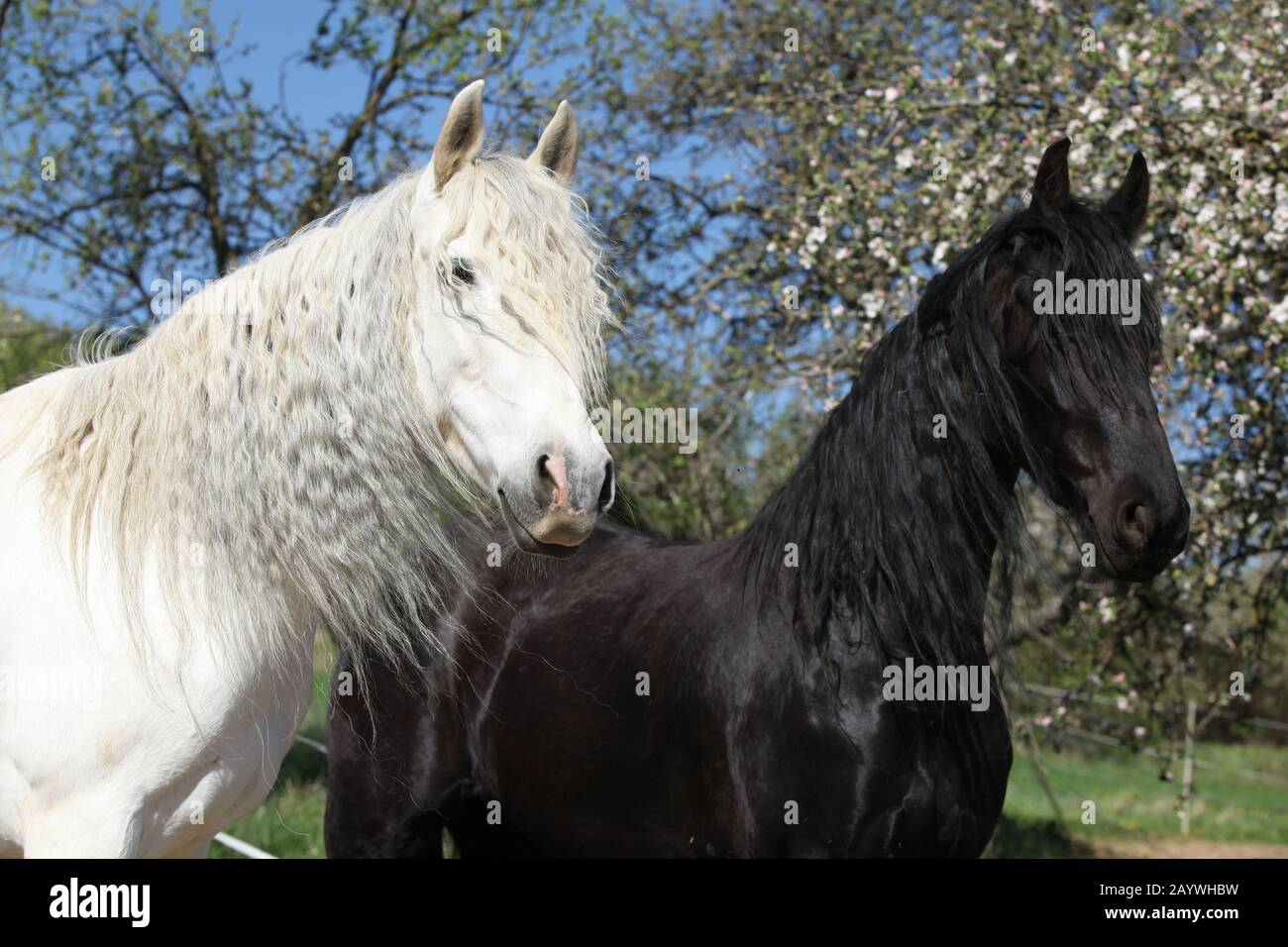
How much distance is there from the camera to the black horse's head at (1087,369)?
8.39 ft

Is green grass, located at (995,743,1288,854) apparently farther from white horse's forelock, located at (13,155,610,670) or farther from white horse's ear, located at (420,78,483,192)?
white horse's ear, located at (420,78,483,192)

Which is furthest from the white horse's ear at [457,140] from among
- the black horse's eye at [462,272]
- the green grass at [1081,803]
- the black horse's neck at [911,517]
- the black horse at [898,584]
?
the green grass at [1081,803]

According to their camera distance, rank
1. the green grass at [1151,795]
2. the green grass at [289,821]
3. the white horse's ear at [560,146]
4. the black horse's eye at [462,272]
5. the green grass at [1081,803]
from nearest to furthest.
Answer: the black horse's eye at [462,272] → the white horse's ear at [560,146] → the green grass at [289,821] → the green grass at [1081,803] → the green grass at [1151,795]

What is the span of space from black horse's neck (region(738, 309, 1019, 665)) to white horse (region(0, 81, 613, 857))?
0.98 meters

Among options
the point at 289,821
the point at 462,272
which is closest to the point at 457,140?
the point at 462,272

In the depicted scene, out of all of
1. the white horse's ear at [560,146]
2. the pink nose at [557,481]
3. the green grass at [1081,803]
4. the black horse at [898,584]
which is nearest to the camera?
the pink nose at [557,481]

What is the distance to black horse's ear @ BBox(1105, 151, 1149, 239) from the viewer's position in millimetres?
2984

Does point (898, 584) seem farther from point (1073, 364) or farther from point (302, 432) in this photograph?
point (302, 432)

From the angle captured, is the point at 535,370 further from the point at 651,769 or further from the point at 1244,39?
the point at 1244,39

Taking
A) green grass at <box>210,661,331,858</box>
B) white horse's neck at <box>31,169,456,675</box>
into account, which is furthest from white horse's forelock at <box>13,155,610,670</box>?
green grass at <box>210,661,331,858</box>

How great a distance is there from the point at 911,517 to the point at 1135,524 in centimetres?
53

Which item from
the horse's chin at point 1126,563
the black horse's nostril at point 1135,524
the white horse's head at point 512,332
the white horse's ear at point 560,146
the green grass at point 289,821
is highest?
the white horse's ear at point 560,146

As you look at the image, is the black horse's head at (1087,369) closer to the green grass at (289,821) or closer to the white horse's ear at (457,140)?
the white horse's ear at (457,140)
